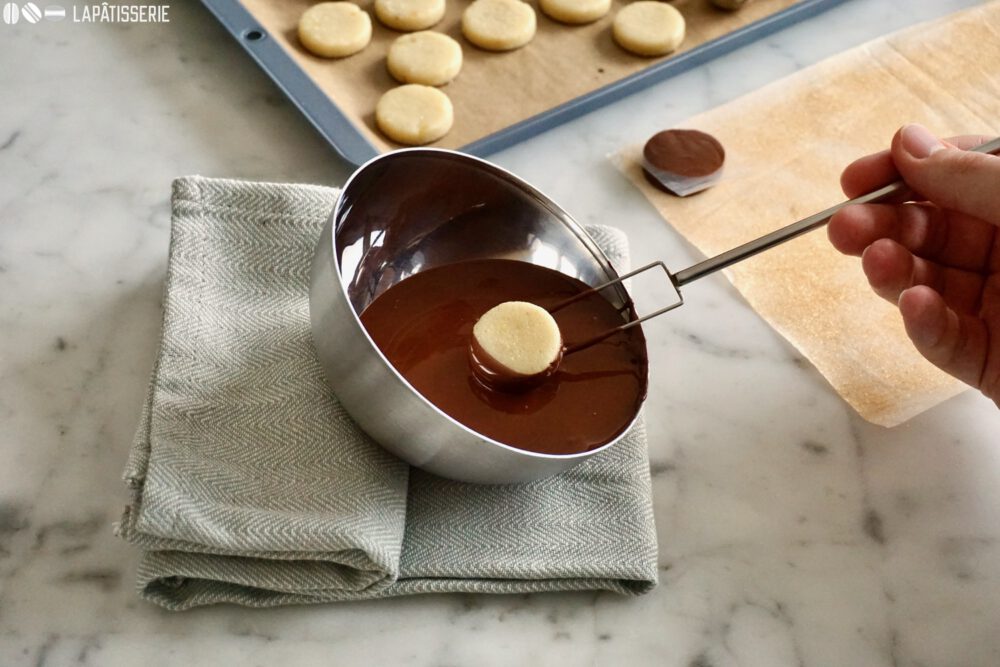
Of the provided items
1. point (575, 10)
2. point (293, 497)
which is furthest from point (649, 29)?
point (293, 497)

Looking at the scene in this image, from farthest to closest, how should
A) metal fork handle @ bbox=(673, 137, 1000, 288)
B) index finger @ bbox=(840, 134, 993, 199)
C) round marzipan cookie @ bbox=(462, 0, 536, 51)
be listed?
1. round marzipan cookie @ bbox=(462, 0, 536, 51)
2. index finger @ bbox=(840, 134, 993, 199)
3. metal fork handle @ bbox=(673, 137, 1000, 288)

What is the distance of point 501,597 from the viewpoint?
79 centimetres

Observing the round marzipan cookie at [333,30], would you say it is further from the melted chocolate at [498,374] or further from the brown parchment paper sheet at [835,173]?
the melted chocolate at [498,374]

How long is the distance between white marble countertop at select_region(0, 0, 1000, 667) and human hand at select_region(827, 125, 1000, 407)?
95 millimetres

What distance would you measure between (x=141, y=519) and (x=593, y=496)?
1.12ft

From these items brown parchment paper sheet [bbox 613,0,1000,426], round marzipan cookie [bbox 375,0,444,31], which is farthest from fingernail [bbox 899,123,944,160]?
round marzipan cookie [bbox 375,0,444,31]

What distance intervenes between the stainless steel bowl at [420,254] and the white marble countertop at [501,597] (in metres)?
0.14

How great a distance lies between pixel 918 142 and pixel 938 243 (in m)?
0.12

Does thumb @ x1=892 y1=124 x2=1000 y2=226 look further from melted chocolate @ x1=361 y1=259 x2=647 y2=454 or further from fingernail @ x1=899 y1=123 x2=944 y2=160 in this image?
melted chocolate @ x1=361 y1=259 x2=647 y2=454

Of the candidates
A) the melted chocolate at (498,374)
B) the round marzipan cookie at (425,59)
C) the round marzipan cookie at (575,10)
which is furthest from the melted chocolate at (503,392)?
the round marzipan cookie at (575,10)

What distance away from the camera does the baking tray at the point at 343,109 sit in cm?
109

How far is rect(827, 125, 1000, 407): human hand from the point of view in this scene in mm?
823

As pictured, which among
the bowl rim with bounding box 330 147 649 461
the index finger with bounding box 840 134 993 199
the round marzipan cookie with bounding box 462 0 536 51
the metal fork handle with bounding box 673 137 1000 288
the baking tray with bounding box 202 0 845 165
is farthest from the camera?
the round marzipan cookie with bounding box 462 0 536 51

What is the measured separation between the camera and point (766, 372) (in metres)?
0.97
